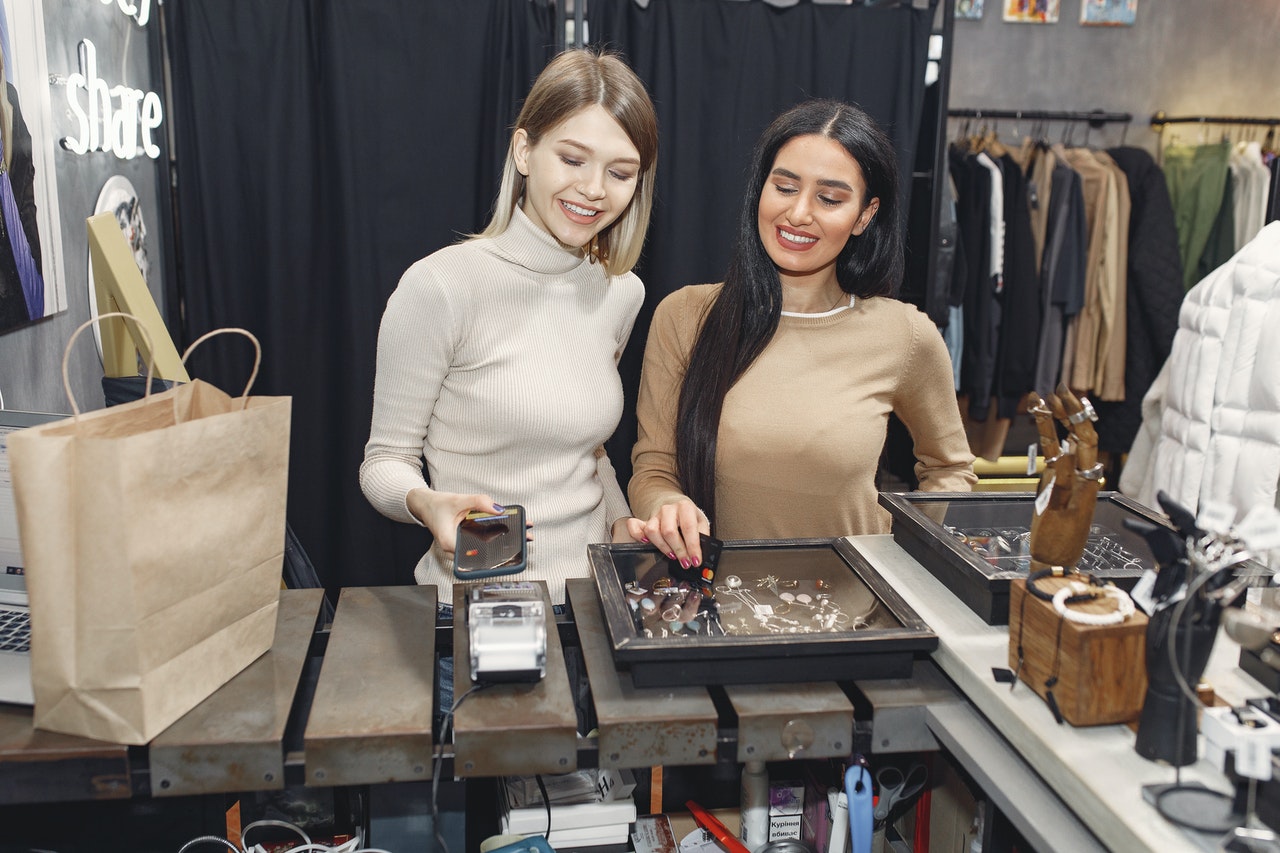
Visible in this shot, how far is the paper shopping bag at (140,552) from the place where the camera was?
1.04 metres

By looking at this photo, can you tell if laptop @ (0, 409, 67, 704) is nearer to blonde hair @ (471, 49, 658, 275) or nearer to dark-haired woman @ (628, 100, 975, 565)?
blonde hair @ (471, 49, 658, 275)

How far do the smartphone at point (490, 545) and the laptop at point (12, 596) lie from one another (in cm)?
52

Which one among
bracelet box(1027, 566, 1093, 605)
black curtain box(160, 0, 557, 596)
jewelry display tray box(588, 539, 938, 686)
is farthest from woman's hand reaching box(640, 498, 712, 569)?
black curtain box(160, 0, 557, 596)

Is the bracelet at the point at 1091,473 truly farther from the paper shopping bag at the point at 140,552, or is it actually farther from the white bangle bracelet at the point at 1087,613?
the paper shopping bag at the point at 140,552

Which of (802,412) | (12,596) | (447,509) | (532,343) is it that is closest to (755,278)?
(802,412)

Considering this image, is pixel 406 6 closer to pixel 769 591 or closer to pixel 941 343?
pixel 941 343

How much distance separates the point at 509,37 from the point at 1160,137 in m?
3.39

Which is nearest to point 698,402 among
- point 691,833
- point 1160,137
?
point 691,833

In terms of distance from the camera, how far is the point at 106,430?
1.15 m

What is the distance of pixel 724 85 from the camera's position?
10.1ft

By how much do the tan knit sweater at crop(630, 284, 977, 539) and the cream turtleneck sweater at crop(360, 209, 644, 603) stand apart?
15cm

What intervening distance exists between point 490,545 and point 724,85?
213 cm

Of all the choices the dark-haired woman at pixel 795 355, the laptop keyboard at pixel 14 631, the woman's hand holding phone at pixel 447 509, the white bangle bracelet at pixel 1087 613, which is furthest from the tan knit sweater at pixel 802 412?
the laptop keyboard at pixel 14 631

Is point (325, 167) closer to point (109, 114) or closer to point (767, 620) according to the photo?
point (109, 114)
